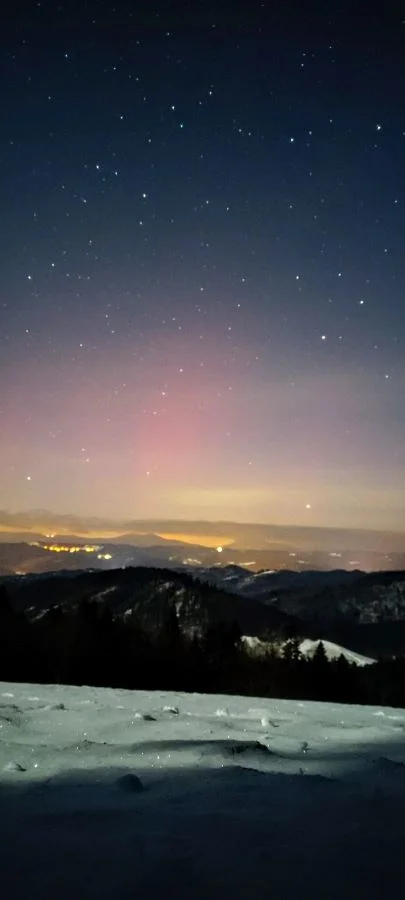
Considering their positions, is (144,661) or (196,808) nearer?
(196,808)

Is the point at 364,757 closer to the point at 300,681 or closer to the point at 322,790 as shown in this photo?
the point at 322,790

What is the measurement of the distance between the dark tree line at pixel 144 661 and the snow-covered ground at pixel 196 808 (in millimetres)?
41931

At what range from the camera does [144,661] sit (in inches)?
2067

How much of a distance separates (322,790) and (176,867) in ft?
5.66

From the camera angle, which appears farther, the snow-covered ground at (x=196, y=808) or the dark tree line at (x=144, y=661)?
the dark tree line at (x=144, y=661)

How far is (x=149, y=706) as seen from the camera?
805 cm

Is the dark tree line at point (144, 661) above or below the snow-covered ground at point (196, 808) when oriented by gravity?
below

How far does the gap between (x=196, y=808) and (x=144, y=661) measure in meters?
51.5

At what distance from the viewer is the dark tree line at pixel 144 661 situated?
155 ft

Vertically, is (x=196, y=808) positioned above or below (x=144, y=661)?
above

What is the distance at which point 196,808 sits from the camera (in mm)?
3914

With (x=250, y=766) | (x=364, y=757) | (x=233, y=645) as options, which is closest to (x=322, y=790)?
(x=250, y=766)

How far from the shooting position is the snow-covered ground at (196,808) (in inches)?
Answer: 116

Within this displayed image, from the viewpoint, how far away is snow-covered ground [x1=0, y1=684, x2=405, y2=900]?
116 inches
